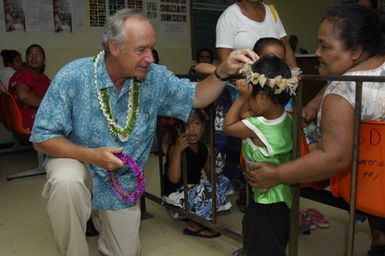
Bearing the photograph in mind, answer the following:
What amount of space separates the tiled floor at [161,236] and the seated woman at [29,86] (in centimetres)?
95

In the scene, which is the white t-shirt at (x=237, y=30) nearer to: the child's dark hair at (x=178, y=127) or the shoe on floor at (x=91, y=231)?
the child's dark hair at (x=178, y=127)

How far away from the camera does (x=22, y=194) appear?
3225mm

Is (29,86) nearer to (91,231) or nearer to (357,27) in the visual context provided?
(91,231)

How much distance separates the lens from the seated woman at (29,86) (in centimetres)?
373

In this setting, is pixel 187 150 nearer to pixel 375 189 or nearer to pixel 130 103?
pixel 130 103

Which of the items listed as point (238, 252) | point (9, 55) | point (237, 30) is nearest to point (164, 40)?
point (9, 55)

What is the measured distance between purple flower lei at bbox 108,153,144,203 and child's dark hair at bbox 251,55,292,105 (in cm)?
67

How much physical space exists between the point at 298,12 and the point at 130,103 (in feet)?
19.4

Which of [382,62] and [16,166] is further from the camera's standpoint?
[16,166]

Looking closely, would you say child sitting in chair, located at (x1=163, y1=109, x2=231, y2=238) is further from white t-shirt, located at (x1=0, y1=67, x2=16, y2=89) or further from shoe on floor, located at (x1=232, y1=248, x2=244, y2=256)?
white t-shirt, located at (x1=0, y1=67, x2=16, y2=89)

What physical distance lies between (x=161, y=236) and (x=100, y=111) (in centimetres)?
88

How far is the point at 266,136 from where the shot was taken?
1.48 m

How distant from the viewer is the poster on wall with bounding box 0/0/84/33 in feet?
14.9

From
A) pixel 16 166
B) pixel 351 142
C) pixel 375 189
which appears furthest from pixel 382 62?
pixel 16 166
